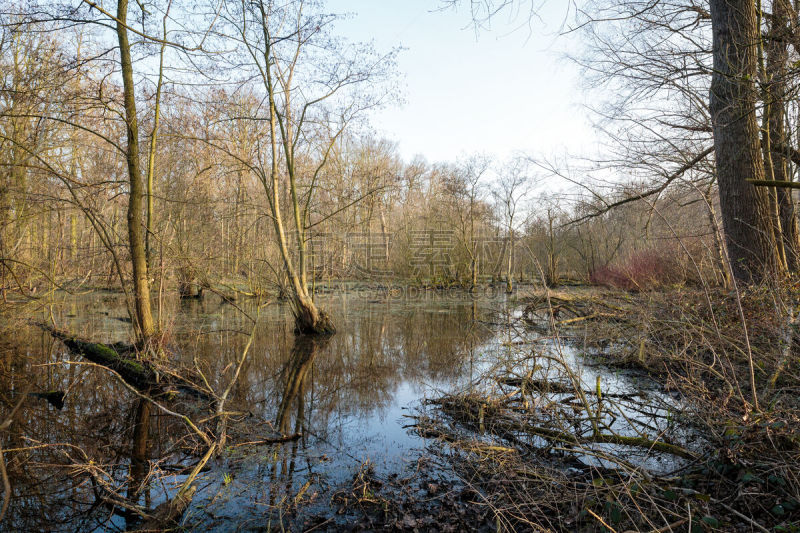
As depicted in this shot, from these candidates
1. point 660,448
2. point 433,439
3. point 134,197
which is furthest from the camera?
point 134,197

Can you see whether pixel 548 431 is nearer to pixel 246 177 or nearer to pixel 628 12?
pixel 628 12

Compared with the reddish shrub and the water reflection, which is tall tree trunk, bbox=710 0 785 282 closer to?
the water reflection

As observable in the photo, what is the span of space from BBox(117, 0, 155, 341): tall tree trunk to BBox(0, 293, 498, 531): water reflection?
1.83 feet

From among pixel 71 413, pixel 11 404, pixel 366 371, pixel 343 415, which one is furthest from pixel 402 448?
pixel 11 404

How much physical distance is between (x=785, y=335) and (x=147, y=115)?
11.0 metres

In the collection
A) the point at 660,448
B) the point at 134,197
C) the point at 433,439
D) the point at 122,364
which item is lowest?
the point at 433,439

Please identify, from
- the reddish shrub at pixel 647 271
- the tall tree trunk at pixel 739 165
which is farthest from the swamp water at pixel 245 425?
the reddish shrub at pixel 647 271

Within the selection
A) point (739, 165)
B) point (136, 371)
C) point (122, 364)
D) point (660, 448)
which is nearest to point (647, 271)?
point (739, 165)

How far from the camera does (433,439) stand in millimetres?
4750

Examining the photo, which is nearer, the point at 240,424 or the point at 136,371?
the point at 240,424

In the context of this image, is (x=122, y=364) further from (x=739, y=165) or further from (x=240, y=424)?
(x=739, y=165)

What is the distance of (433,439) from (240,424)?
232 centimetres

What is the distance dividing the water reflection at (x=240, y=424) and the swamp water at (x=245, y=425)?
18 mm

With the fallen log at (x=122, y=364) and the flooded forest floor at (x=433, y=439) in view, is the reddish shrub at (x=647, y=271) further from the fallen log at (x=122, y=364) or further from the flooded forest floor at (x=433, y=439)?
the fallen log at (x=122, y=364)
